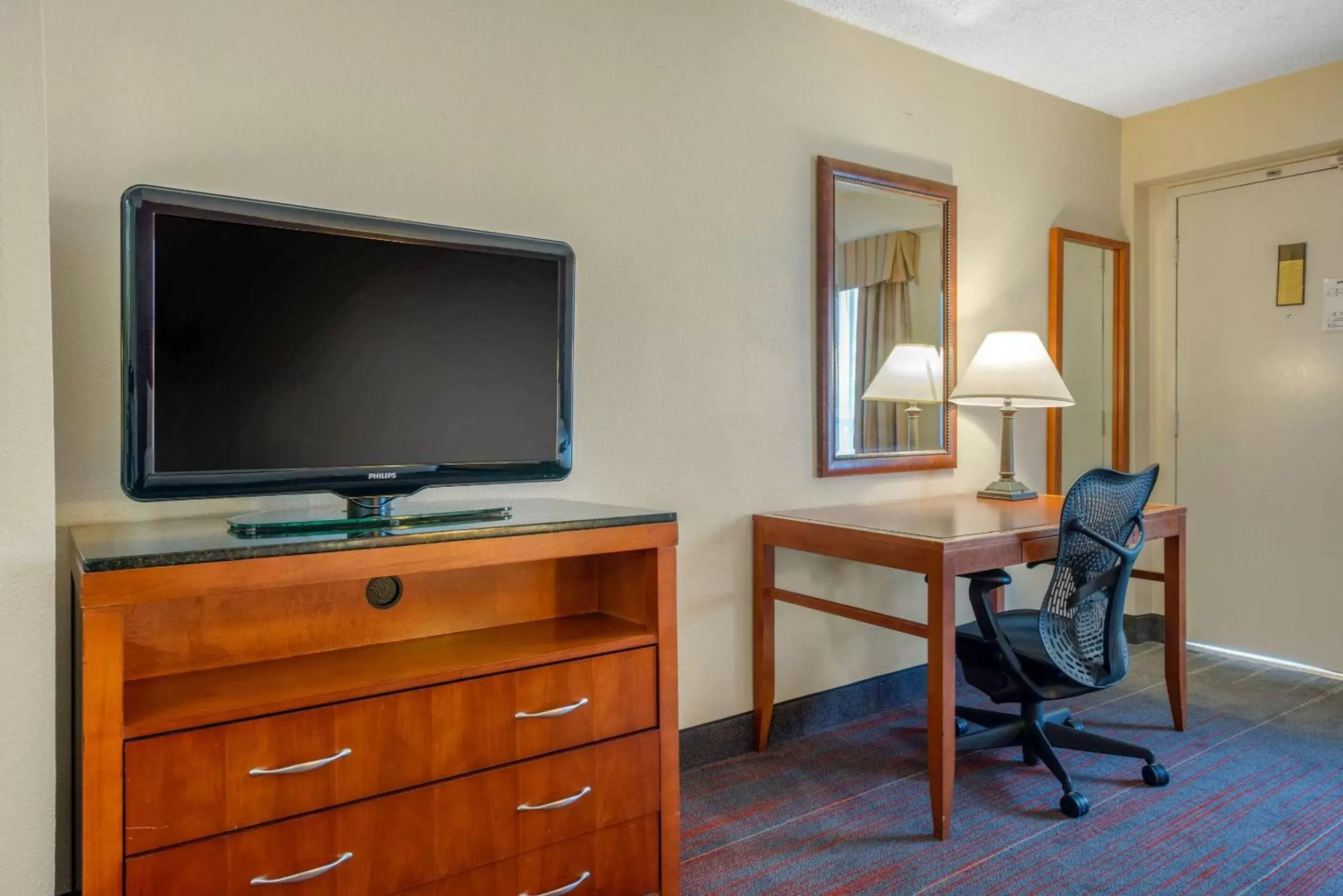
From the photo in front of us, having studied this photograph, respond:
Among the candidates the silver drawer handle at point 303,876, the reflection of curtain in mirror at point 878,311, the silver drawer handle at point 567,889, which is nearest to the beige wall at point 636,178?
the reflection of curtain in mirror at point 878,311

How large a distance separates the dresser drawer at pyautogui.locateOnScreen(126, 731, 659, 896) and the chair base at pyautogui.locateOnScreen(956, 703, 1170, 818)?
1.10 m

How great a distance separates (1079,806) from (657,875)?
1158 mm

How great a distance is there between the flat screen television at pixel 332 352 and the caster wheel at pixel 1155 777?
186 centimetres

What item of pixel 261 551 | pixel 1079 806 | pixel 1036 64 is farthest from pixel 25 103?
pixel 1036 64

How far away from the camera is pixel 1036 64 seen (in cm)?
318

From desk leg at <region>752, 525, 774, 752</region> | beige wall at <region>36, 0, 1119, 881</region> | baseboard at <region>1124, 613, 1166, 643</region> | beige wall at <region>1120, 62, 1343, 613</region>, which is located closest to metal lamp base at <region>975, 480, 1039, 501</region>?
beige wall at <region>36, 0, 1119, 881</region>

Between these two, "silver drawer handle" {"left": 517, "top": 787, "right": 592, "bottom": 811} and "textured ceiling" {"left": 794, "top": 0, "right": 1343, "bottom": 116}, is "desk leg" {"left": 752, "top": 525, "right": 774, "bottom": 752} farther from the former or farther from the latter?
"textured ceiling" {"left": 794, "top": 0, "right": 1343, "bottom": 116}

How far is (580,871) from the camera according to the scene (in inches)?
64.5

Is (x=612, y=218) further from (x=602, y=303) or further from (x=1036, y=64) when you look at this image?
(x=1036, y=64)

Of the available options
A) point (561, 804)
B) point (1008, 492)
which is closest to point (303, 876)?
point (561, 804)

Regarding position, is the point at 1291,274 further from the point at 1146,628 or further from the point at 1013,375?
the point at 1146,628

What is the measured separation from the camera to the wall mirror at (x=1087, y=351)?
3498 millimetres

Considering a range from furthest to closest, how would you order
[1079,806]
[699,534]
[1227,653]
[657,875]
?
[1227,653], [699,534], [1079,806], [657,875]

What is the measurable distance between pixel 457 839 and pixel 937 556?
1266mm
